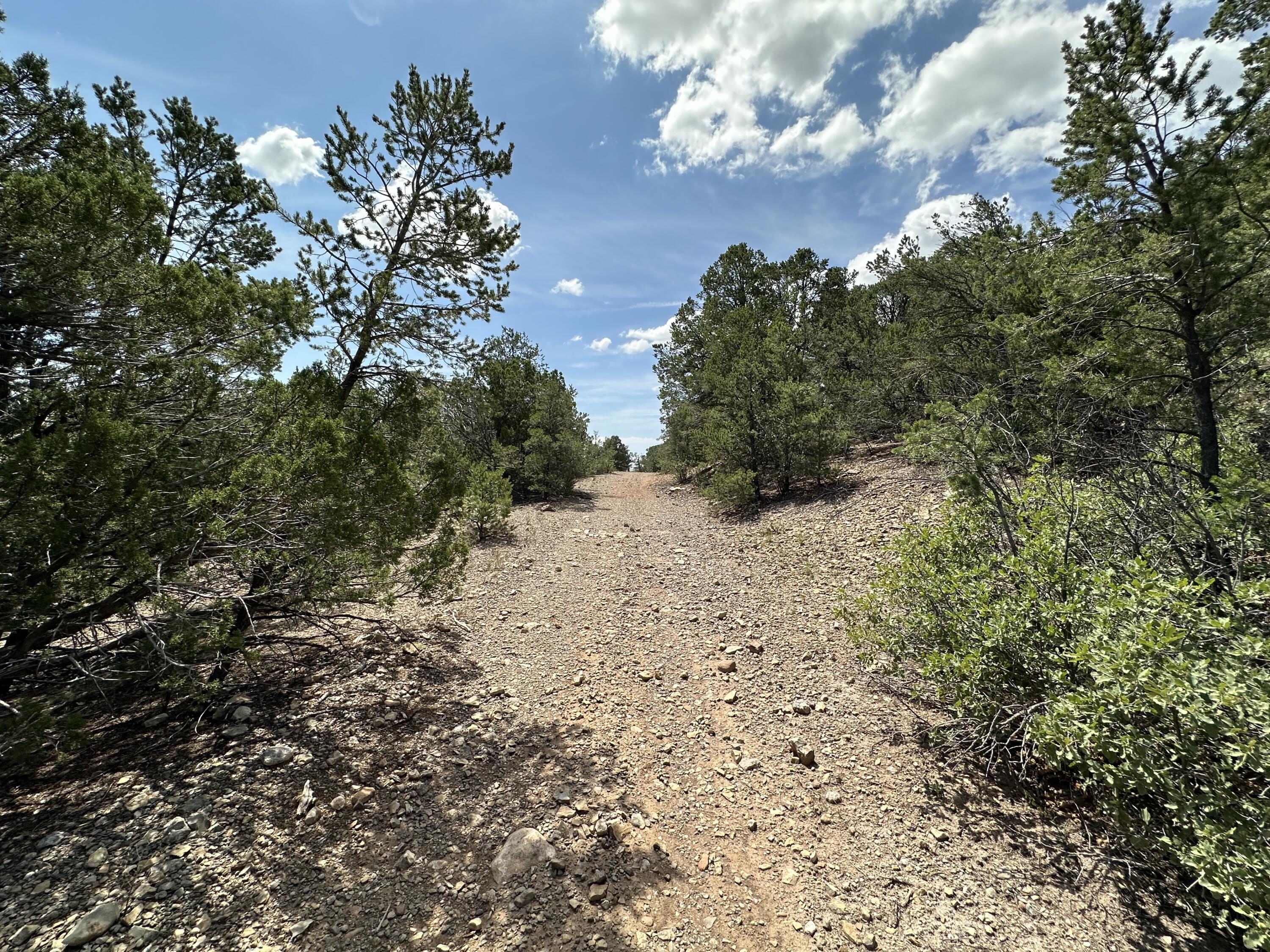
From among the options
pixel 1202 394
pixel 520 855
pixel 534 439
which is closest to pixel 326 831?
pixel 520 855

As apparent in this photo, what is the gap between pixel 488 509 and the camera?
11805 millimetres

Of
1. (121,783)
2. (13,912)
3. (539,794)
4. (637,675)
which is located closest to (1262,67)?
(637,675)

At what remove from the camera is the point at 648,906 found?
311cm

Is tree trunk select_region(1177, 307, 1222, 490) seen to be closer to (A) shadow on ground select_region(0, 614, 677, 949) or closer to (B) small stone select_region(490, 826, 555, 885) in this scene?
(A) shadow on ground select_region(0, 614, 677, 949)

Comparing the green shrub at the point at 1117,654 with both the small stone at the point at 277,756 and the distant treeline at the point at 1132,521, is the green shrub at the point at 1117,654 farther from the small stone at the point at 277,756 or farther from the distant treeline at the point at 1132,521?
the small stone at the point at 277,756

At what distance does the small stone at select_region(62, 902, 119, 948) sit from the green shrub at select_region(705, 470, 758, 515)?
40.6ft

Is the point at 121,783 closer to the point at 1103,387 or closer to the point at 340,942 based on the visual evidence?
the point at 340,942

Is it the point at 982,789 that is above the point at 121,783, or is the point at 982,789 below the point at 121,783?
below

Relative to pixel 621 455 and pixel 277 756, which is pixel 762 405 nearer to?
pixel 277 756

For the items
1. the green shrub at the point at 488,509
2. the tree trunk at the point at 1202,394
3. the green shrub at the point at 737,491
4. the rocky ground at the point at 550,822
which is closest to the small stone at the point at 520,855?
the rocky ground at the point at 550,822

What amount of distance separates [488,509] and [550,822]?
880 cm

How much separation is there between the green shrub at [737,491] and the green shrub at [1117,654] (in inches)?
323

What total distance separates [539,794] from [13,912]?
3176 millimetres

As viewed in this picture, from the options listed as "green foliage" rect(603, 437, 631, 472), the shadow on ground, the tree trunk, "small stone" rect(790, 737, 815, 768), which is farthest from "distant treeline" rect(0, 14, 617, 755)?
"green foliage" rect(603, 437, 631, 472)
